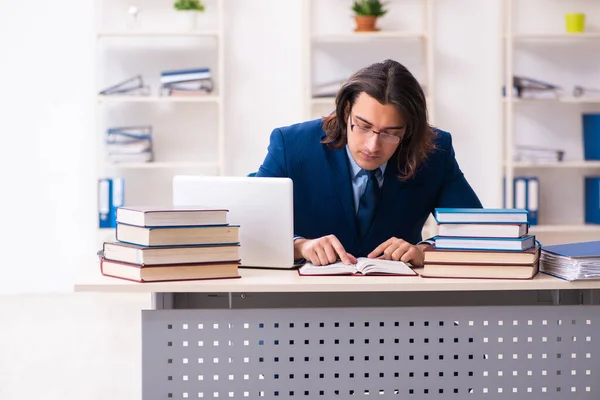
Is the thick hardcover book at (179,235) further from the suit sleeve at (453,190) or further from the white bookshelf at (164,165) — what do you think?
the white bookshelf at (164,165)

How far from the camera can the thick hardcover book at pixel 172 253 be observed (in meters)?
2.12

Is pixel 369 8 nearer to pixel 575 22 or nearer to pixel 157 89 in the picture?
pixel 575 22

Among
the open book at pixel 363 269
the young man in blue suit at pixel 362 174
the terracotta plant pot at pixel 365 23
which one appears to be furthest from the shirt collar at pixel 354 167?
the terracotta plant pot at pixel 365 23

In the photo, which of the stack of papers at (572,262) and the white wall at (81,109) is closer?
the stack of papers at (572,262)

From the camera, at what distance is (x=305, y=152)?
2.71m

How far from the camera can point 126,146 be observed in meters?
5.00

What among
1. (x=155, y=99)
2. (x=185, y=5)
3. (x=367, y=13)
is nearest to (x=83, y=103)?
(x=155, y=99)

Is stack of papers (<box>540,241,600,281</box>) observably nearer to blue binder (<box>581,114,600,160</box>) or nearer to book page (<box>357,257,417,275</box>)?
book page (<box>357,257,417,275</box>)

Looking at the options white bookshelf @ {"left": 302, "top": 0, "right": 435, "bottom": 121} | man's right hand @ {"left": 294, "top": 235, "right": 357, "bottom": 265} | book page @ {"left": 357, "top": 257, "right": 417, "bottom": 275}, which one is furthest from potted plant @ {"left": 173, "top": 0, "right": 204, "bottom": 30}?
book page @ {"left": 357, "top": 257, "right": 417, "bottom": 275}

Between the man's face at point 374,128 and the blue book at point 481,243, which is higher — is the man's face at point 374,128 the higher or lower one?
the higher one

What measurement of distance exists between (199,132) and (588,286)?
3460 millimetres

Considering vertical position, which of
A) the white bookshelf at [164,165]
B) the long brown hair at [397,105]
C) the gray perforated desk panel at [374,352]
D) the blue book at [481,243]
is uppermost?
the long brown hair at [397,105]

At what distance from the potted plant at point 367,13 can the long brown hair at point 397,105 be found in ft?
7.92

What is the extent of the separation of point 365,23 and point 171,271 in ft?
10.4
